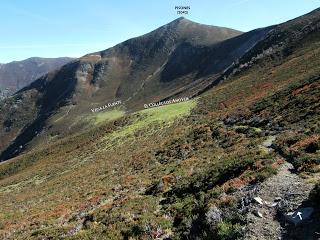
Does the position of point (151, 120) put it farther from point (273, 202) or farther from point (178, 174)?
point (273, 202)

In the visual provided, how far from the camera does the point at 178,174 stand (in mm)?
28984

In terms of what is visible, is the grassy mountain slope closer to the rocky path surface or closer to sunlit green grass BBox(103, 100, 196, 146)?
sunlit green grass BBox(103, 100, 196, 146)

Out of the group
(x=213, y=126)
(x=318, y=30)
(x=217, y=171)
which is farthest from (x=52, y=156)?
(x=318, y=30)

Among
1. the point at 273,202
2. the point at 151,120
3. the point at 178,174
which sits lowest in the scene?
the point at 151,120

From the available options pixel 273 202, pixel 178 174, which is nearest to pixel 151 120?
pixel 178 174

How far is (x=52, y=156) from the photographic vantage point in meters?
76.4

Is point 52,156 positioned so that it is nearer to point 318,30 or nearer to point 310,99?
point 310,99

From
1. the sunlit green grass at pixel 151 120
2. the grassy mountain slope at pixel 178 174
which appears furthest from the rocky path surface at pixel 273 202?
the sunlit green grass at pixel 151 120

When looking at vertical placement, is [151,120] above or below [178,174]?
below

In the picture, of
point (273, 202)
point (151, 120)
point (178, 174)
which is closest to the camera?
point (273, 202)

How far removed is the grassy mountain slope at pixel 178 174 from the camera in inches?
764

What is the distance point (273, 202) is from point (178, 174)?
12547mm

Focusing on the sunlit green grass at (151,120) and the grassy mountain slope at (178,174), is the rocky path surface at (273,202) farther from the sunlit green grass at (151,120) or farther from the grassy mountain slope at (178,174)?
the sunlit green grass at (151,120)

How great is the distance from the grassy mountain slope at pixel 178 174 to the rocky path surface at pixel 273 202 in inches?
20.2
